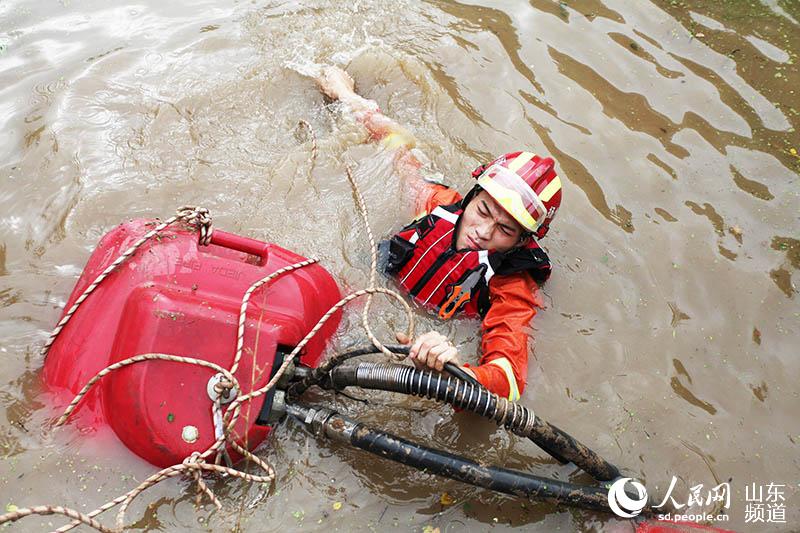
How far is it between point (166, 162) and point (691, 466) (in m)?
3.52

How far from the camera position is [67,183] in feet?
12.1

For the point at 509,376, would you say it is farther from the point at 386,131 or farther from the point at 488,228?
the point at 386,131

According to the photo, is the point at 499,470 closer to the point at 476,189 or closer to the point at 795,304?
the point at 476,189

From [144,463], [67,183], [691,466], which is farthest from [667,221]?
[67,183]

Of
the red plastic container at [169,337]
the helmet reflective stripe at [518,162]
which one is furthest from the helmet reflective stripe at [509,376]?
the helmet reflective stripe at [518,162]

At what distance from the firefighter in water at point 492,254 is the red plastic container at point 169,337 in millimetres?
965

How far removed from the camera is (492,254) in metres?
3.31

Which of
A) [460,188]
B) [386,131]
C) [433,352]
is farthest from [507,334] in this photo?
[386,131]

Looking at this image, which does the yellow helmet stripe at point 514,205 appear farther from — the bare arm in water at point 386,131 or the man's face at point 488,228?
the bare arm in water at point 386,131

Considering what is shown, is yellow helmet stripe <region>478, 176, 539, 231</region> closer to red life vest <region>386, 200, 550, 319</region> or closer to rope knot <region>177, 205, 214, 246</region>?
red life vest <region>386, 200, 550, 319</region>

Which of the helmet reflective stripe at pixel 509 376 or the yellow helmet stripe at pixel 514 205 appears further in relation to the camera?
the yellow helmet stripe at pixel 514 205

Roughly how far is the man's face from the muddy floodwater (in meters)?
0.48

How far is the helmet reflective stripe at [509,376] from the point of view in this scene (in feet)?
9.16

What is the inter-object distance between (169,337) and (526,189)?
1.93 m
